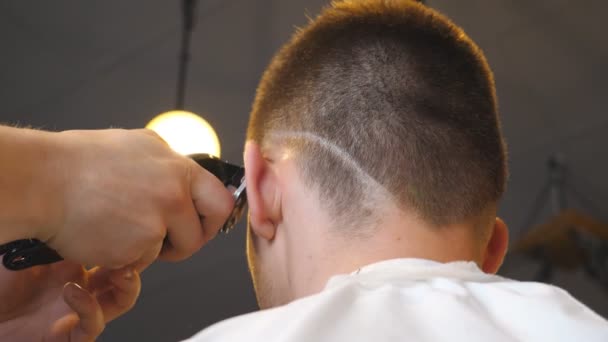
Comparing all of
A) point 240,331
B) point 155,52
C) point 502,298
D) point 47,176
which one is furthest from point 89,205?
point 155,52

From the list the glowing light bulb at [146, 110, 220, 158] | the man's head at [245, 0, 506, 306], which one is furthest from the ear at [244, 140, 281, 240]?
the glowing light bulb at [146, 110, 220, 158]

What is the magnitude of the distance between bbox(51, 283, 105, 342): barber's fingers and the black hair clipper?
0.35ft

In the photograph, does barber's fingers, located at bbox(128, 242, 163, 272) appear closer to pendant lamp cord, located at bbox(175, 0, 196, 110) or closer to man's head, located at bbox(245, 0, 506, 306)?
man's head, located at bbox(245, 0, 506, 306)

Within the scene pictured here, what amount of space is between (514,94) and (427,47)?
130 inches

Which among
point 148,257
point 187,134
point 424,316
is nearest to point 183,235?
point 148,257

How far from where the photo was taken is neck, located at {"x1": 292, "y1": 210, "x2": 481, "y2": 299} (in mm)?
1008

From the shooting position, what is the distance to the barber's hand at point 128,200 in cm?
106

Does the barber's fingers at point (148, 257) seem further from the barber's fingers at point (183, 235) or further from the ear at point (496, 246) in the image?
the ear at point (496, 246)

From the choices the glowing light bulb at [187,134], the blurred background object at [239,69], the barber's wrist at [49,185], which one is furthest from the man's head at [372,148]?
the blurred background object at [239,69]

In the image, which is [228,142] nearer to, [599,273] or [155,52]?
[155,52]

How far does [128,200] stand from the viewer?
110 cm

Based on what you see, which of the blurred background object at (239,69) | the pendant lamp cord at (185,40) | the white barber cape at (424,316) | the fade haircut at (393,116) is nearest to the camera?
the white barber cape at (424,316)

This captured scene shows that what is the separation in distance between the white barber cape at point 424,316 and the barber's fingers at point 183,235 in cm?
35

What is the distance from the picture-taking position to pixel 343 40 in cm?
122
